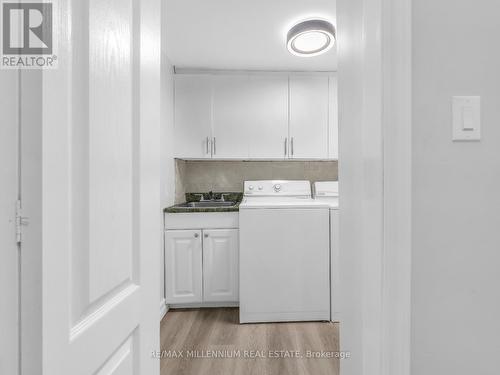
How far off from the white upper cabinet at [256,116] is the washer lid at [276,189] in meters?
0.27

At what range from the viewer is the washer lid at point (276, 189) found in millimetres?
2977

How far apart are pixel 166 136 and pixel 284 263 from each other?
1518 mm

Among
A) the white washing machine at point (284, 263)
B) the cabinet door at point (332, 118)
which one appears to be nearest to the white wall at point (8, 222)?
the white washing machine at point (284, 263)

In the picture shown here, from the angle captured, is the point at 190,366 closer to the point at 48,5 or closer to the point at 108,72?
the point at 108,72

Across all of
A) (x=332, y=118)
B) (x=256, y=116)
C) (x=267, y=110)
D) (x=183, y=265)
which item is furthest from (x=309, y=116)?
(x=183, y=265)

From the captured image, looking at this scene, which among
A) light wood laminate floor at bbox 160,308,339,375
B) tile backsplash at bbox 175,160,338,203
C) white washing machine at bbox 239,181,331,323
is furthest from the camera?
tile backsplash at bbox 175,160,338,203

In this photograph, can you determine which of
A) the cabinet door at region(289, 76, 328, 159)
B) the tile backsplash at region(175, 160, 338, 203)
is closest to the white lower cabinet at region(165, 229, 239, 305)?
the tile backsplash at region(175, 160, 338, 203)

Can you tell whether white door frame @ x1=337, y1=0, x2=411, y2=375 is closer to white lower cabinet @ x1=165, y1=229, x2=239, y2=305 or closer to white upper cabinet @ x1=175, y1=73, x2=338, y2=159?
white lower cabinet @ x1=165, y1=229, x2=239, y2=305

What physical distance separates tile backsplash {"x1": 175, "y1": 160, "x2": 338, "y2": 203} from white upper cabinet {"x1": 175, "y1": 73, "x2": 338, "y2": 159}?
1.02 ft

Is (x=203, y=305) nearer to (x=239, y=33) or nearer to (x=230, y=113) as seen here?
(x=230, y=113)

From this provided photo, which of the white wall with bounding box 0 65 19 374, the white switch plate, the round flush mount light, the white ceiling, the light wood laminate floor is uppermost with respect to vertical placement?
the white ceiling

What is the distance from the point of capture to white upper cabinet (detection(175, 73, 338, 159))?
2.88 metres

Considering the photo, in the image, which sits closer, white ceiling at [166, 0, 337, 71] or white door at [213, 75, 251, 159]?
white ceiling at [166, 0, 337, 71]

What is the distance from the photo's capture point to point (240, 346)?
2010mm
